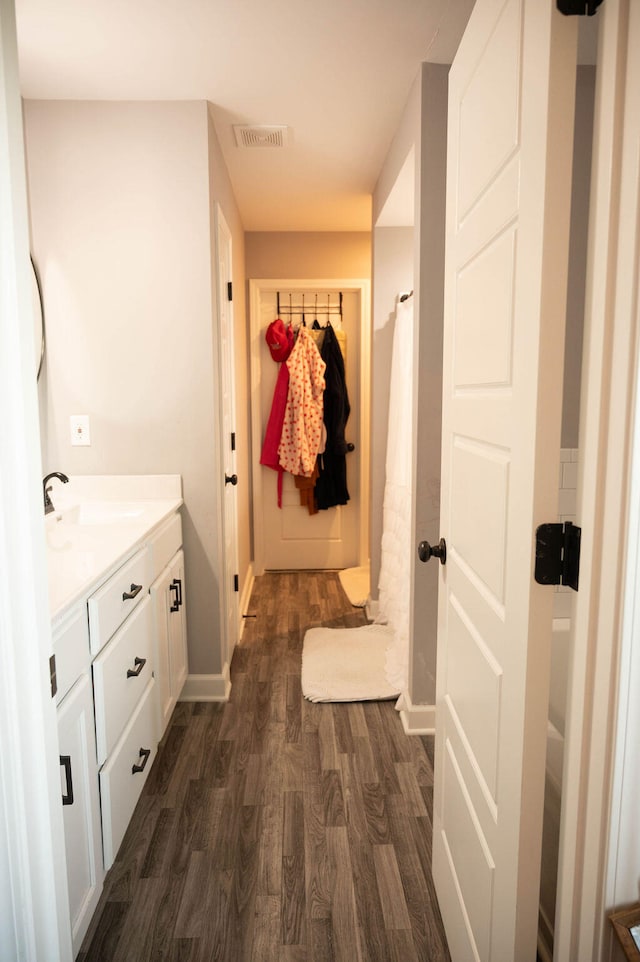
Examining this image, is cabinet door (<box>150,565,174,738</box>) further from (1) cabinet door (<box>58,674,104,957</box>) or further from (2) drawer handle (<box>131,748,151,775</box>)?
(1) cabinet door (<box>58,674,104,957</box>)

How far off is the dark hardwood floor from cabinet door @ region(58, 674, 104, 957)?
0.55 feet

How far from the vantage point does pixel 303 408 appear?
443cm

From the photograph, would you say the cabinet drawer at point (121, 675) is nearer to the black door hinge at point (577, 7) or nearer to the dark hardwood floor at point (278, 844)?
the dark hardwood floor at point (278, 844)

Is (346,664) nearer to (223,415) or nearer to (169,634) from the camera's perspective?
(169,634)

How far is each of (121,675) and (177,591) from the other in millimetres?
776

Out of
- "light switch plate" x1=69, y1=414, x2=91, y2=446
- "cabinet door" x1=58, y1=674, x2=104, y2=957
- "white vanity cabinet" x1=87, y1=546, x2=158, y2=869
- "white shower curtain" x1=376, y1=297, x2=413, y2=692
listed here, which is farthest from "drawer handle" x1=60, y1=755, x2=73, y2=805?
"white shower curtain" x1=376, y1=297, x2=413, y2=692

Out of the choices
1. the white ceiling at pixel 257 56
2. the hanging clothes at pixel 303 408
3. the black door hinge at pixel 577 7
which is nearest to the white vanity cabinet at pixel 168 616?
the white ceiling at pixel 257 56

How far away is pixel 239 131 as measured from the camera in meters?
2.65

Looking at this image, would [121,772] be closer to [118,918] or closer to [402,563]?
[118,918]

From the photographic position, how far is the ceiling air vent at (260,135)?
2623mm

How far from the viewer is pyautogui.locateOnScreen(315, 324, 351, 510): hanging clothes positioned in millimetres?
4504

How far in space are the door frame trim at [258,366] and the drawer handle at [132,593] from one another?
2692 mm

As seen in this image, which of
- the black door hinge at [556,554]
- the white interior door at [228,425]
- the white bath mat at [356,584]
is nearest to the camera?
the black door hinge at [556,554]

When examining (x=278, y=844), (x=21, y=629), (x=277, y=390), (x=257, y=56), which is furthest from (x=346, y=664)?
(x=257, y=56)
